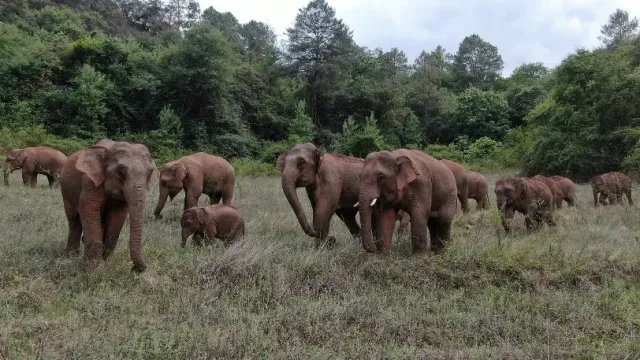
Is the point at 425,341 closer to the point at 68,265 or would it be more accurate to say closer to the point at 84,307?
the point at 84,307

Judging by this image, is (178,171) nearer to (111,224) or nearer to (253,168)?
(111,224)

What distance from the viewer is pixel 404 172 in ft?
29.5

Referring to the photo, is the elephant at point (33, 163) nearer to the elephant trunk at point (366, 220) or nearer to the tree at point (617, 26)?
the elephant trunk at point (366, 220)

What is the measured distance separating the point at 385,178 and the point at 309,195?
6.87 feet

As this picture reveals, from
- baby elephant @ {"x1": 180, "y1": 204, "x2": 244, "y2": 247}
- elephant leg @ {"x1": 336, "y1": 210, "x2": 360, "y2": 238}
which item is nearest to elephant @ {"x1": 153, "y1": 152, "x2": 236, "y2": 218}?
baby elephant @ {"x1": 180, "y1": 204, "x2": 244, "y2": 247}

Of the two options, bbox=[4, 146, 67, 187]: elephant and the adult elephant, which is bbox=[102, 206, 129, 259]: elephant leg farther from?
bbox=[4, 146, 67, 187]: elephant

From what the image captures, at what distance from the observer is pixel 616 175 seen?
20.2 m

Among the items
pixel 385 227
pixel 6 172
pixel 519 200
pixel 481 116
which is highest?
pixel 481 116

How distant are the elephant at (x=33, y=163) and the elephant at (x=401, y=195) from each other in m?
14.9

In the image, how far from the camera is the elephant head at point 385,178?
346 inches

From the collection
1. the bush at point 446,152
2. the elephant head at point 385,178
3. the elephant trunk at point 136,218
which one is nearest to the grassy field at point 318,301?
the elephant trunk at point 136,218

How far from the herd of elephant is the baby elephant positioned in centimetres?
2

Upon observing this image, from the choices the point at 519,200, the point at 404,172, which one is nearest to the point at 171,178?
the point at 404,172

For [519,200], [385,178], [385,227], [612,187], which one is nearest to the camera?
[385,178]
